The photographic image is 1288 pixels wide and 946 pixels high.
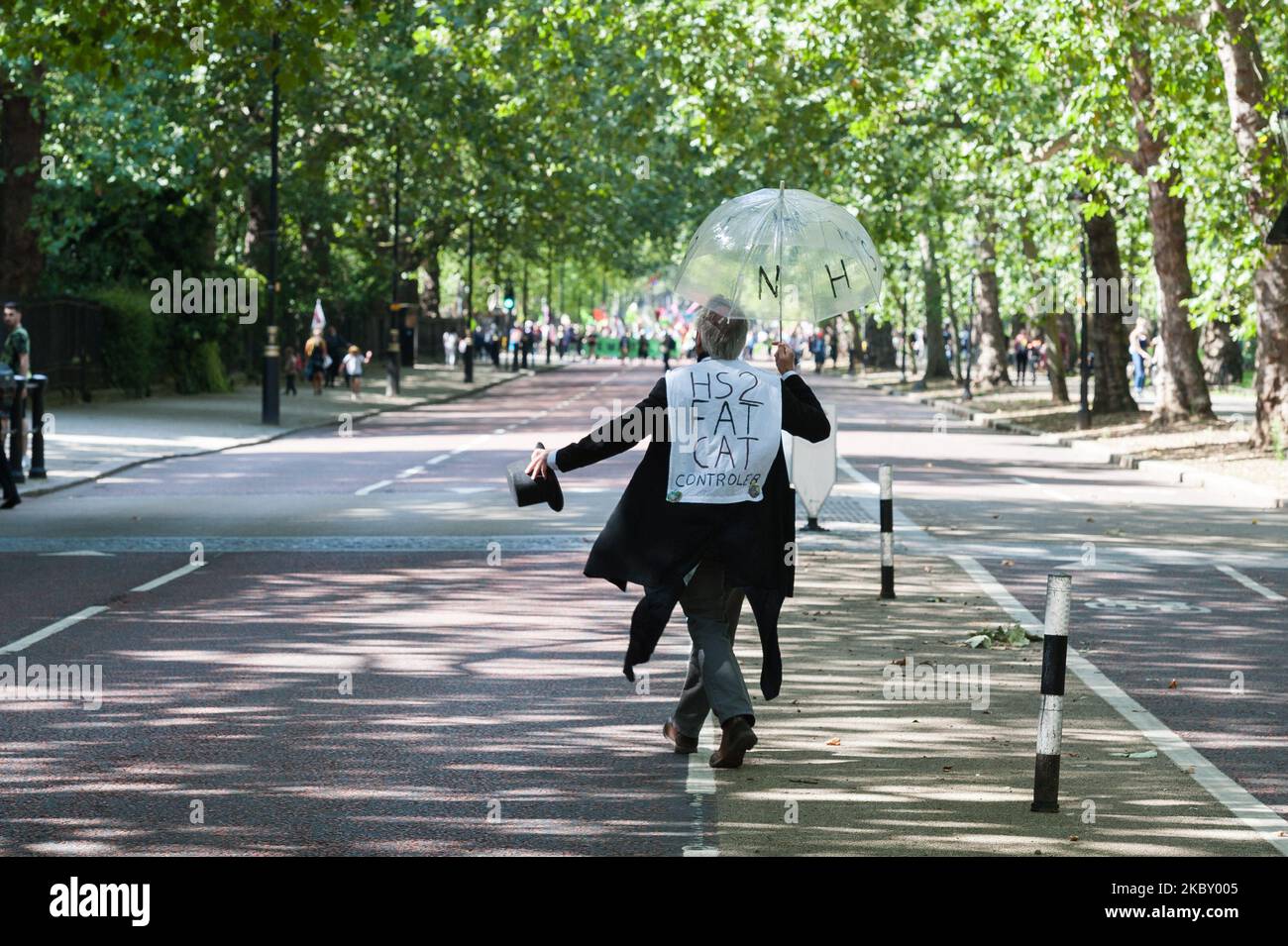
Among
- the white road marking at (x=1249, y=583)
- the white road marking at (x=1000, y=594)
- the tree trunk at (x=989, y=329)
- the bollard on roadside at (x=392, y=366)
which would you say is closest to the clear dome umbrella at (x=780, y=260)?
the white road marking at (x=1000, y=594)

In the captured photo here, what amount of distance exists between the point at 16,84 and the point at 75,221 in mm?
5372

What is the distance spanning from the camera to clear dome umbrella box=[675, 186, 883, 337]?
370 inches

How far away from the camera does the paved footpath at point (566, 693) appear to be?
7.34 m

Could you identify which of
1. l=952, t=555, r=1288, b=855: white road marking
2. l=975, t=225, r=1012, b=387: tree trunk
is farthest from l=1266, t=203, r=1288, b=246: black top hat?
l=975, t=225, r=1012, b=387: tree trunk

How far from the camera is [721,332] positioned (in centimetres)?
829

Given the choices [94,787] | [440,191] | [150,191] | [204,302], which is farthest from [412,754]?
[440,191]

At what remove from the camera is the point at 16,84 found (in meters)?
36.1

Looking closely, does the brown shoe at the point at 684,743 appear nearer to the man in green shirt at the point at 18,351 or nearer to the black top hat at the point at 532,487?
the black top hat at the point at 532,487

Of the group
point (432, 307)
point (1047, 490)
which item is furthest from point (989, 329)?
point (432, 307)

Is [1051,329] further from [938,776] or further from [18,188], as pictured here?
[938,776]

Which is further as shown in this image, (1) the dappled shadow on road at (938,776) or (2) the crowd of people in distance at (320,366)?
(2) the crowd of people in distance at (320,366)

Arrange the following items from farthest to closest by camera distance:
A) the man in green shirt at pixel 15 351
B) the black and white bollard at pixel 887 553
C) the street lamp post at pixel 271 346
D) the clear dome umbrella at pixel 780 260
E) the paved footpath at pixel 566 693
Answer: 1. the street lamp post at pixel 271 346
2. the man in green shirt at pixel 15 351
3. the black and white bollard at pixel 887 553
4. the clear dome umbrella at pixel 780 260
5. the paved footpath at pixel 566 693

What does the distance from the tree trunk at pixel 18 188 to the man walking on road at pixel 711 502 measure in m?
31.6

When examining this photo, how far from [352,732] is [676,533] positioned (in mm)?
1844
